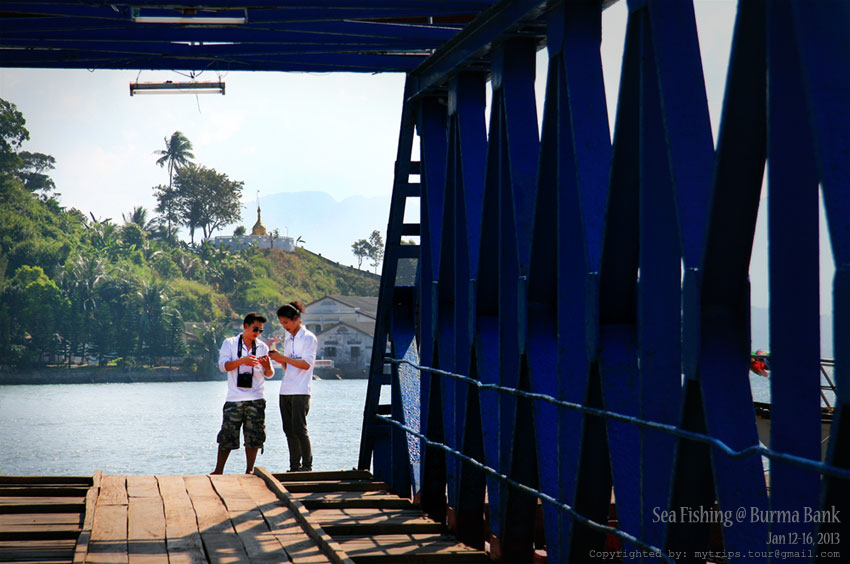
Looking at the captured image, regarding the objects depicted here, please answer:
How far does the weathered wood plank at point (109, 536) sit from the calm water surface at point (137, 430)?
4534 cm

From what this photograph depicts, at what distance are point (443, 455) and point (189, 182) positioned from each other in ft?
467

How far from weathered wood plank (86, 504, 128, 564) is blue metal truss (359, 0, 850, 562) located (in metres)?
1.97

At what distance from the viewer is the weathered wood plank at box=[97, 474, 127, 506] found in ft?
23.4

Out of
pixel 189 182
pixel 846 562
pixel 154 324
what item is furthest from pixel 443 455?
pixel 189 182

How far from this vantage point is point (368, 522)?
22.2ft

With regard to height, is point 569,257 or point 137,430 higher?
point 569,257

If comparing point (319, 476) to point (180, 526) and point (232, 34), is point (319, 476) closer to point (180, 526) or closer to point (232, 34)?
point (180, 526)

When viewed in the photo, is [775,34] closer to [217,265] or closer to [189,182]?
[217,265]

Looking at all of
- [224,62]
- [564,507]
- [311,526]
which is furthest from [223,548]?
[224,62]

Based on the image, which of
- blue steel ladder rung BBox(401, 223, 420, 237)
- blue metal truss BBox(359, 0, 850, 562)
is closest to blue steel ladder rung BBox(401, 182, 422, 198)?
blue steel ladder rung BBox(401, 223, 420, 237)

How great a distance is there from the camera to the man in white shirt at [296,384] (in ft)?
32.9

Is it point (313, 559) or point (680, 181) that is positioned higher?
point (680, 181)

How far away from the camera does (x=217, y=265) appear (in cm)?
13762

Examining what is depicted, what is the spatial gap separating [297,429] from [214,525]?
3720 mm
